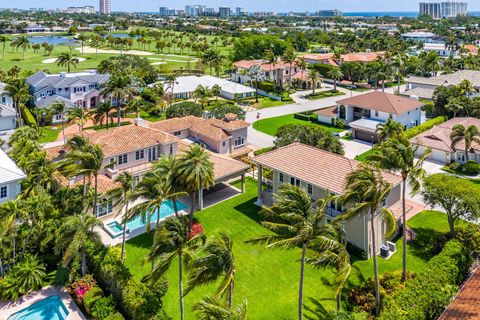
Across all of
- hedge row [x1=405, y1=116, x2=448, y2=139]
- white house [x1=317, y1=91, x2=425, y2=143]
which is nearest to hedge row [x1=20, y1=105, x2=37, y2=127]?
white house [x1=317, y1=91, x2=425, y2=143]

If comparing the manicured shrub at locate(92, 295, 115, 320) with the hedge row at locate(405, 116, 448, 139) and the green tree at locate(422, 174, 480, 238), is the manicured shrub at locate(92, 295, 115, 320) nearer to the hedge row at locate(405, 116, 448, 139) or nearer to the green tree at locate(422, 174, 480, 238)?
the green tree at locate(422, 174, 480, 238)

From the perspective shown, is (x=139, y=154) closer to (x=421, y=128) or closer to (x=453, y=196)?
(x=453, y=196)

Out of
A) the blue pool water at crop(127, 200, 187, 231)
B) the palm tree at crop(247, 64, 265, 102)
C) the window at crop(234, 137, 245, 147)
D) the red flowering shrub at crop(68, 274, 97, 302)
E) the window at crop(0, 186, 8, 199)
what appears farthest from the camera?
the palm tree at crop(247, 64, 265, 102)

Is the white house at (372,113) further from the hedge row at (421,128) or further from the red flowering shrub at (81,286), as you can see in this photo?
the red flowering shrub at (81,286)

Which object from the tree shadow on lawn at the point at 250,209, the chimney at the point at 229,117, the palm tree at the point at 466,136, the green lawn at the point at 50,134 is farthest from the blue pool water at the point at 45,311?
the palm tree at the point at 466,136

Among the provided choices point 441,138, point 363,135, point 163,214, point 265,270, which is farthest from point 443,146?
point 163,214

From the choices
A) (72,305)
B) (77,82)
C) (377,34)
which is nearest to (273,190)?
(72,305)

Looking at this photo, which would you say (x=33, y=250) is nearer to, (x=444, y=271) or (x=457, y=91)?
(x=444, y=271)

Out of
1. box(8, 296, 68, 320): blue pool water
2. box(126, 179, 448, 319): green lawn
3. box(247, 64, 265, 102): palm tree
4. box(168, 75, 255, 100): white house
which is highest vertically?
box(247, 64, 265, 102): palm tree
